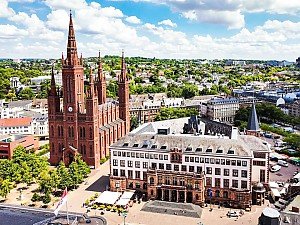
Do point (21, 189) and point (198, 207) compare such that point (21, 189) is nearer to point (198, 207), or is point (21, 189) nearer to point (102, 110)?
point (102, 110)

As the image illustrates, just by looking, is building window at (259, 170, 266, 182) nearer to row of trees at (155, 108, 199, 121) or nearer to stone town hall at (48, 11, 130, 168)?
stone town hall at (48, 11, 130, 168)

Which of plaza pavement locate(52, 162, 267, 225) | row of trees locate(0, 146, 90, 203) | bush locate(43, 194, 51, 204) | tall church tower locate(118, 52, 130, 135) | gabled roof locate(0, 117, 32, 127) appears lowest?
plaza pavement locate(52, 162, 267, 225)

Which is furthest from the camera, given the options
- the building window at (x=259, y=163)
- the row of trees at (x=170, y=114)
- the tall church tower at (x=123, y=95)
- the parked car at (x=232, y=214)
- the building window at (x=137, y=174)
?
the row of trees at (x=170, y=114)

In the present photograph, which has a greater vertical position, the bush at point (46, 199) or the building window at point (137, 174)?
the building window at point (137, 174)

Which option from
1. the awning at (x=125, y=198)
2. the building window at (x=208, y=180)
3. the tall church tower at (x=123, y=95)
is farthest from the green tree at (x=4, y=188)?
the tall church tower at (x=123, y=95)

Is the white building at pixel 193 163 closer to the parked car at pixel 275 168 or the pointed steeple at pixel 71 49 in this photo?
the parked car at pixel 275 168

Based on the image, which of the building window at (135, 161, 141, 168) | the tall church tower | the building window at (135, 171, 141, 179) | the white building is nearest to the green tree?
the white building

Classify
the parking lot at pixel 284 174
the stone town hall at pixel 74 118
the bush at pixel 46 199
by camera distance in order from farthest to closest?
1. the stone town hall at pixel 74 118
2. the parking lot at pixel 284 174
3. the bush at pixel 46 199

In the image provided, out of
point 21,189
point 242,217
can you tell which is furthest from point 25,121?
point 242,217
